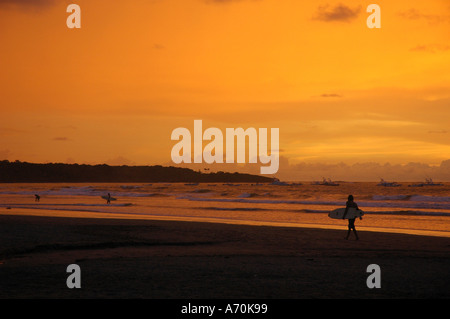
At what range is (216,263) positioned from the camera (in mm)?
14883

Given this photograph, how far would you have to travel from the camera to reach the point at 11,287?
11086 mm

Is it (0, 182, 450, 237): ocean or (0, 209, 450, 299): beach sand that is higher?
(0, 182, 450, 237): ocean

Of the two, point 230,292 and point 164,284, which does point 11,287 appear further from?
point 230,292

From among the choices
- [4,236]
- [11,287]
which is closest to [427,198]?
[4,236]

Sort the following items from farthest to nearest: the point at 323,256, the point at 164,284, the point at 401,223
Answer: the point at 401,223, the point at 323,256, the point at 164,284

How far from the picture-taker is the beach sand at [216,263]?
11.1m

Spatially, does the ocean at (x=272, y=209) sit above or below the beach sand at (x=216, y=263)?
above

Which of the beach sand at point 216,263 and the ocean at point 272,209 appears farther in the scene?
the ocean at point 272,209

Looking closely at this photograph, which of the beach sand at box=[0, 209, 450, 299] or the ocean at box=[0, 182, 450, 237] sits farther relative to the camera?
the ocean at box=[0, 182, 450, 237]

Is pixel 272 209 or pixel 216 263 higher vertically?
pixel 272 209

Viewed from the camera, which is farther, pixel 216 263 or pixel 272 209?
pixel 272 209

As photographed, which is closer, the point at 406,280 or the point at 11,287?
the point at 11,287

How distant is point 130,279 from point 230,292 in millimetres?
2786

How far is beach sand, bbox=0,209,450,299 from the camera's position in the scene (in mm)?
11086
